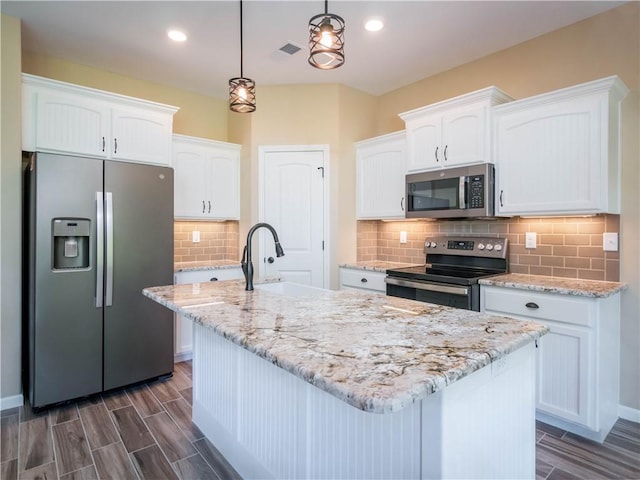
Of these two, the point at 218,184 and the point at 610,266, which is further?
the point at 218,184

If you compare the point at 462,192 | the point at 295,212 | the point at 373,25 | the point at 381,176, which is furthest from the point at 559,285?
the point at 295,212

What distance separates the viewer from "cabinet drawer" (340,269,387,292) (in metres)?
3.37

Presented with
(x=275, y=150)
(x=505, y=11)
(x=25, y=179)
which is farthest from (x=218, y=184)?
(x=505, y=11)

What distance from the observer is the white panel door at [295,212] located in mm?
3812

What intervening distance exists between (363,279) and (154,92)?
9.49 ft

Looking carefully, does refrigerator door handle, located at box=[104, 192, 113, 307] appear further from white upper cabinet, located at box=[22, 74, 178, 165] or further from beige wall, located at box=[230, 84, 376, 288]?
beige wall, located at box=[230, 84, 376, 288]

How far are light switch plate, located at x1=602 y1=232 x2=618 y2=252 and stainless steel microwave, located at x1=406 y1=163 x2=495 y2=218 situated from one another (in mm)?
728

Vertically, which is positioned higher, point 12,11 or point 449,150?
point 12,11

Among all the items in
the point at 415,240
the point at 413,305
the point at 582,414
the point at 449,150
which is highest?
the point at 449,150

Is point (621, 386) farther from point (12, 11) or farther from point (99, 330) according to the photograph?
point (12, 11)

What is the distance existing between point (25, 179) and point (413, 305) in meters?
2.95

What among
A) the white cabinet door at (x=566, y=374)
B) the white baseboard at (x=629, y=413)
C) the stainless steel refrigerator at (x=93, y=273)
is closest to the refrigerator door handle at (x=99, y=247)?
the stainless steel refrigerator at (x=93, y=273)

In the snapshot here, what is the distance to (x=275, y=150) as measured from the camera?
386 cm

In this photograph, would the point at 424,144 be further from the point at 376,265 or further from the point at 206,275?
the point at 206,275
